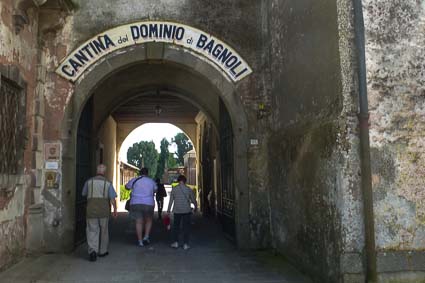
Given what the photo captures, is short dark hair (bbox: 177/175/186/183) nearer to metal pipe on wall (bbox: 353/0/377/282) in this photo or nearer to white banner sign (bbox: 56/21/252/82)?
white banner sign (bbox: 56/21/252/82)

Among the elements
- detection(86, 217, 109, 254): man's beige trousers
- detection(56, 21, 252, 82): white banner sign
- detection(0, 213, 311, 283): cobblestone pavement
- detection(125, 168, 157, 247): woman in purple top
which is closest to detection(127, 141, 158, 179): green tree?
detection(125, 168, 157, 247): woman in purple top

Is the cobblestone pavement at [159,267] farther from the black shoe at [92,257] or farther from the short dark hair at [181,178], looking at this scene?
the short dark hair at [181,178]

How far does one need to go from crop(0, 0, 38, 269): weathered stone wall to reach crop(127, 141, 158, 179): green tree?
54430mm

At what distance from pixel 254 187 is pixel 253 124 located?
106 cm

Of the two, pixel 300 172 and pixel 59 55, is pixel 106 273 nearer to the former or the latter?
pixel 300 172

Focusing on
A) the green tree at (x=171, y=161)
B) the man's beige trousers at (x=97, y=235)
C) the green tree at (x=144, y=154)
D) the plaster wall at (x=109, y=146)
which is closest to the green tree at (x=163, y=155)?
the green tree at (x=171, y=161)

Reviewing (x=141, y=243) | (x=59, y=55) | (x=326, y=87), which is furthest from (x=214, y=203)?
(x=326, y=87)

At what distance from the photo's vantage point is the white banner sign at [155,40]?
7078 mm

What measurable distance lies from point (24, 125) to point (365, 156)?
4.75 metres

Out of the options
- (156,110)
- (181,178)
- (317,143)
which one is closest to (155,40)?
(181,178)

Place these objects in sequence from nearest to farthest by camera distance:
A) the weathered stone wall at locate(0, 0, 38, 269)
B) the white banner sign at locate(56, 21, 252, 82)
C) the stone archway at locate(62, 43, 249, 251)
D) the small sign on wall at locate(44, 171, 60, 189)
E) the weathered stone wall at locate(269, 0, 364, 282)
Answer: the weathered stone wall at locate(269, 0, 364, 282)
the weathered stone wall at locate(0, 0, 38, 269)
the small sign on wall at locate(44, 171, 60, 189)
the stone archway at locate(62, 43, 249, 251)
the white banner sign at locate(56, 21, 252, 82)

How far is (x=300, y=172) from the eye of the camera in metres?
5.54

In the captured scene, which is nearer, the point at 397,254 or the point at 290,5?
the point at 397,254

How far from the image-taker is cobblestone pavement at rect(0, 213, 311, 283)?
5.27m
